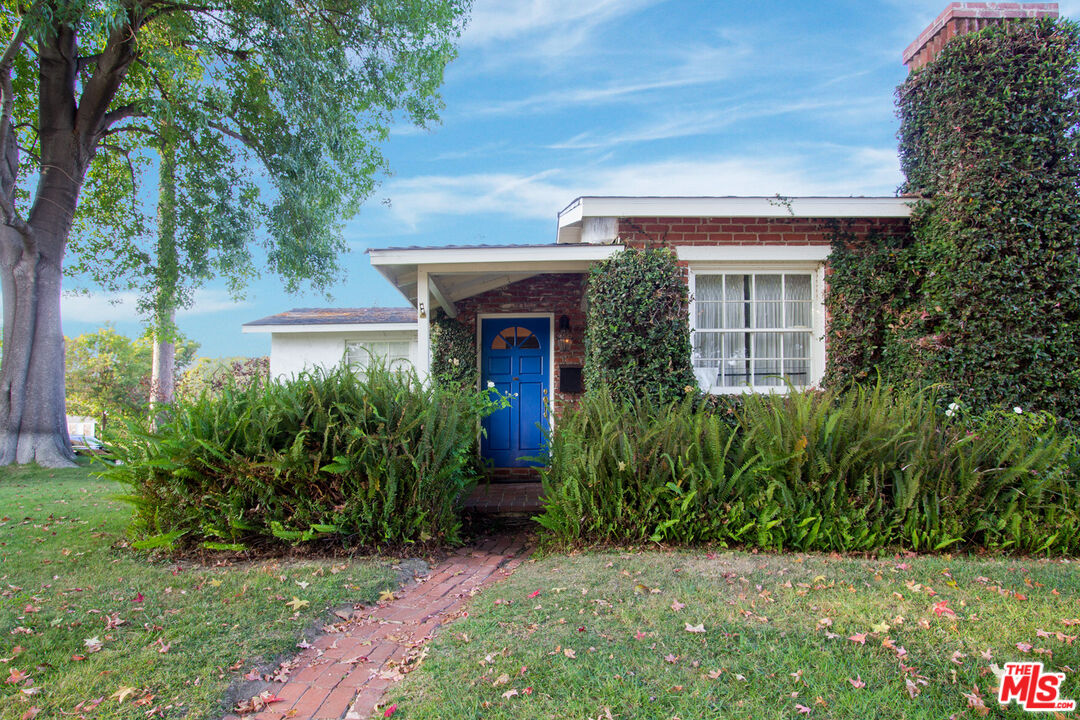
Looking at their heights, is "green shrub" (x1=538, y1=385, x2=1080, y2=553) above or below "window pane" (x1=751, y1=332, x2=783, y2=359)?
below

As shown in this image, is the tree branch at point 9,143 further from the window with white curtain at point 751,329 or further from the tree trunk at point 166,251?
the window with white curtain at point 751,329

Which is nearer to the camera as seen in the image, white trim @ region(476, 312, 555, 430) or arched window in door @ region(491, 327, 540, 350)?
white trim @ region(476, 312, 555, 430)

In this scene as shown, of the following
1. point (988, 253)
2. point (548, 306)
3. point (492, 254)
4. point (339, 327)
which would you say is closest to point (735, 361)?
point (988, 253)

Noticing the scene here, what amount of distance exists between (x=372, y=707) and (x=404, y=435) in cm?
283

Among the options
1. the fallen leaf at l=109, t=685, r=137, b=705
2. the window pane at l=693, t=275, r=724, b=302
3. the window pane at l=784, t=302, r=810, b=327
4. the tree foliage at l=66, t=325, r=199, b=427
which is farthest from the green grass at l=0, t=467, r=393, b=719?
the tree foliage at l=66, t=325, r=199, b=427

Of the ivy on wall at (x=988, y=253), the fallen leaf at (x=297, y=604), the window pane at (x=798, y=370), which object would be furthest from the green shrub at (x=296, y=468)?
the ivy on wall at (x=988, y=253)

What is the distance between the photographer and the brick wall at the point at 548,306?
31.8 ft

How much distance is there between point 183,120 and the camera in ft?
40.7

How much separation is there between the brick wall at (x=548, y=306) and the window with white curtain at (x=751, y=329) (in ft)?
7.52

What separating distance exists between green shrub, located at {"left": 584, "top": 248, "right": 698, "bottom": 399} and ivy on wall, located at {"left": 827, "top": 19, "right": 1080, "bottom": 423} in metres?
2.01

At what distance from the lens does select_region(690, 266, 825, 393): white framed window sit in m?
7.78

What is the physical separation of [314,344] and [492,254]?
25.7 ft

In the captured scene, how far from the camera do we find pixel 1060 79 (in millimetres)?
7406

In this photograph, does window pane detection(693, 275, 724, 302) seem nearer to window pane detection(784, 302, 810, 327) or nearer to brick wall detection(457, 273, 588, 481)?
A: window pane detection(784, 302, 810, 327)
